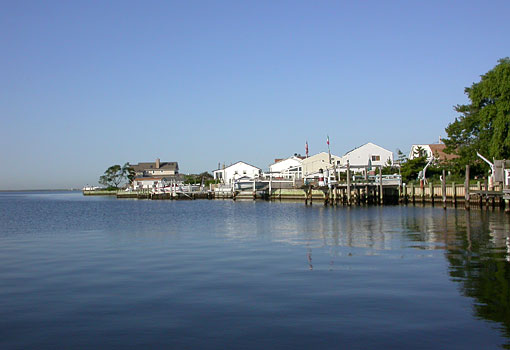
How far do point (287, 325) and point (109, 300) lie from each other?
5.24m

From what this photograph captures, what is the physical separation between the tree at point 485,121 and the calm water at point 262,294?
25.9m

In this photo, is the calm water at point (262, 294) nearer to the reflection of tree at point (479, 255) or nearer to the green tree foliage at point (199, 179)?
the reflection of tree at point (479, 255)

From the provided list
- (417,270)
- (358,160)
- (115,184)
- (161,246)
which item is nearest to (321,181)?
(358,160)

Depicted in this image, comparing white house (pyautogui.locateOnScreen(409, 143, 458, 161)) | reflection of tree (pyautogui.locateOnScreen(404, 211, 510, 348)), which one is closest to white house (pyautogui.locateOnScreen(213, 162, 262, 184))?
white house (pyautogui.locateOnScreen(409, 143, 458, 161))

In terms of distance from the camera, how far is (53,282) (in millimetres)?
17375

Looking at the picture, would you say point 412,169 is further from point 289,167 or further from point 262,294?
point 262,294

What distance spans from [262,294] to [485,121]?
4591 centimetres

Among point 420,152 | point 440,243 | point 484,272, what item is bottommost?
point 484,272

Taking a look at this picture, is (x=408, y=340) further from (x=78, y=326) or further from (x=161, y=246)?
(x=161, y=246)

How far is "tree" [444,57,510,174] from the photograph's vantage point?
1986 inches

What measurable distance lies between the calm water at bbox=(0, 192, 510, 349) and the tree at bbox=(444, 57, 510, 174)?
25.9m

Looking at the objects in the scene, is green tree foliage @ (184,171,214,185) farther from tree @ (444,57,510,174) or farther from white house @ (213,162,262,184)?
tree @ (444,57,510,174)

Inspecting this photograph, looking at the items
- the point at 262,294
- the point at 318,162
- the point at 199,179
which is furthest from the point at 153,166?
the point at 262,294

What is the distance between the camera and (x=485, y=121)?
54.2 meters
